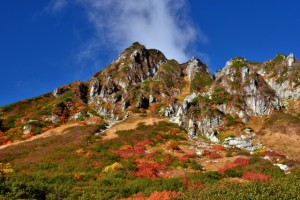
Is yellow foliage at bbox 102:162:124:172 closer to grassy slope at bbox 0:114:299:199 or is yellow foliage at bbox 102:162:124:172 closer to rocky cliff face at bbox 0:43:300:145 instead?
grassy slope at bbox 0:114:299:199

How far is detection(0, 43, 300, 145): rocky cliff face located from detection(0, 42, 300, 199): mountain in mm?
253

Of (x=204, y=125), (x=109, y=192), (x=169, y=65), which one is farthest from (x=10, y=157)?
(x=169, y=65)

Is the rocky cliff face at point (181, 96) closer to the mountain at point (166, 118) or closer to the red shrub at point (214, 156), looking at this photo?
the mountain at point (166, 118)

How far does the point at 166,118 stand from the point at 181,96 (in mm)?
26894

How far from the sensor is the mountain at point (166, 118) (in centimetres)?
3956

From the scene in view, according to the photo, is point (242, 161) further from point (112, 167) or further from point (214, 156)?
point (112, 167)

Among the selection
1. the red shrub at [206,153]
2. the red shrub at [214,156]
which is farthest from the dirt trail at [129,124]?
the red shrub at [214,156]

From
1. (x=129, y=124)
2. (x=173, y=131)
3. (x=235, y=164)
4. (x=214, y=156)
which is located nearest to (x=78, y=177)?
(x=235, y=164)

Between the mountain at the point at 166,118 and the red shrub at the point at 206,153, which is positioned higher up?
the mountain at the point at 166,118

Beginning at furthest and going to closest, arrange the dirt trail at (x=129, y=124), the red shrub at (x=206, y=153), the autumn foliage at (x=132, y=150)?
the dirt trail at (x=129, y=124) < the red shrub at (x=206, y=153) < the autumn foliage at (x=132, y=150)

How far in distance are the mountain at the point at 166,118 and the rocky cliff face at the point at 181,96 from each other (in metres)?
0.25

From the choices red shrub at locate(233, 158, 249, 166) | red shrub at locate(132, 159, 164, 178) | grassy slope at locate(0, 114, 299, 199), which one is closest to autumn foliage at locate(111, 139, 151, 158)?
grassy slope at locate(0, 114, 299, 199)

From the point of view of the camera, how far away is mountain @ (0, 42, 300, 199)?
3956 centimetres

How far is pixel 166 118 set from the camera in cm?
6869
